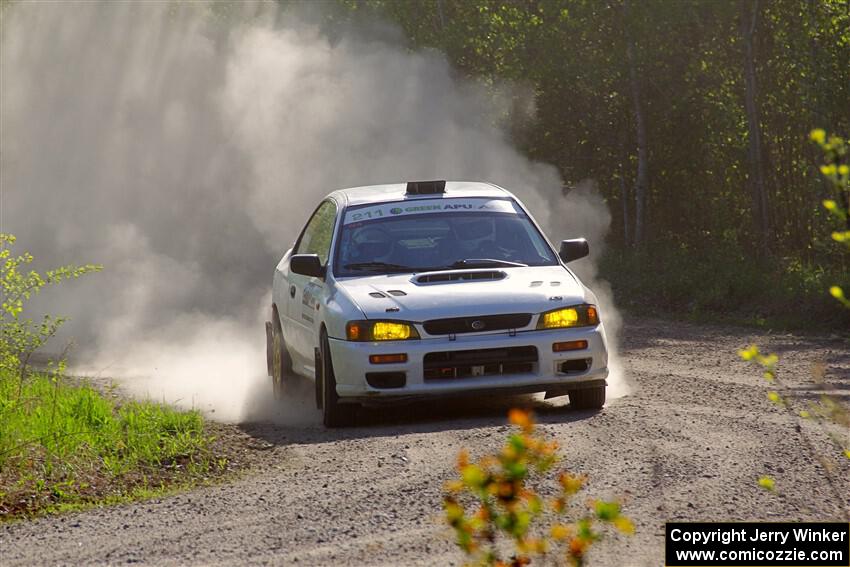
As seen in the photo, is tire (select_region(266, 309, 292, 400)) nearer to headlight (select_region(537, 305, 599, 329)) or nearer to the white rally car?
the white rally car

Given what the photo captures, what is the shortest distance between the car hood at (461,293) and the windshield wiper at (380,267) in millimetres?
153

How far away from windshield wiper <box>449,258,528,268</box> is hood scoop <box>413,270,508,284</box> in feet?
0.88

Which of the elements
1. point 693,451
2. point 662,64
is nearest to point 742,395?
point 693,451

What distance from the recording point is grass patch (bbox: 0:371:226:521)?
8.29 meters

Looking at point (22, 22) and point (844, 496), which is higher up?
point (22, 22)

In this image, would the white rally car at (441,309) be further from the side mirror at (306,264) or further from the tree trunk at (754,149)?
the tree trunk at (754,149)

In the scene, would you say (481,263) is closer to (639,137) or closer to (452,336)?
(452,336)

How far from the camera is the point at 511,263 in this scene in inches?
427

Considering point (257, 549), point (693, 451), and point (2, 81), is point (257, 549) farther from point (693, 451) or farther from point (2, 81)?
point (2, 81)

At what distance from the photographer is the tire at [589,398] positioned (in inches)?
400

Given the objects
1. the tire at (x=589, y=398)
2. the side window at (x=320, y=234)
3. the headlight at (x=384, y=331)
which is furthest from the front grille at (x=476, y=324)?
the side window at (x=320, y=234)

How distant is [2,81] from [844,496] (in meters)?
26.7

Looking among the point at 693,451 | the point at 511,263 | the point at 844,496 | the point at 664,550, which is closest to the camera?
the point at 664,550

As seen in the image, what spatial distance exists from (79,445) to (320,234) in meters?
3.14
